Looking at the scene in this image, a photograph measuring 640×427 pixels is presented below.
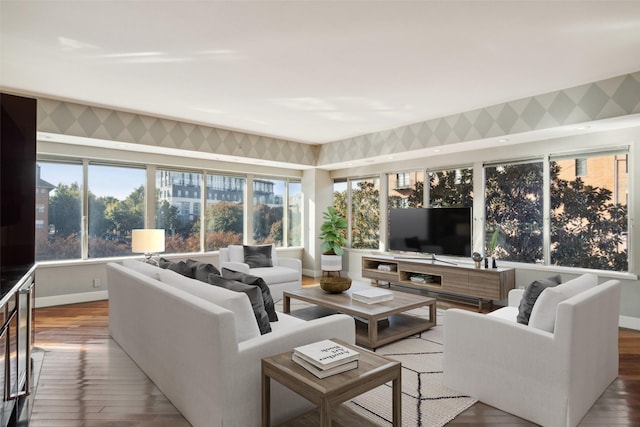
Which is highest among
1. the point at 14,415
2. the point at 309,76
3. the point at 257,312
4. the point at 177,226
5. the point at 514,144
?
the point at 309,76

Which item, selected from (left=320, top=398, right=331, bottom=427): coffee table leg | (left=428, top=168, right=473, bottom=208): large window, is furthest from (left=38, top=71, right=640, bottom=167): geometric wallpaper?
(left=320, top=398, right=331, bottom=427): coffee table leg

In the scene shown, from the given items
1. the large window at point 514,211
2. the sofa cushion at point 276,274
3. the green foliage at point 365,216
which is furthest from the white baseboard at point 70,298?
the large window at point 514,211

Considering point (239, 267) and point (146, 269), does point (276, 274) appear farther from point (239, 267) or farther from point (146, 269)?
point (146, 269)

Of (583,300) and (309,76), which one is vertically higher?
(309,76)

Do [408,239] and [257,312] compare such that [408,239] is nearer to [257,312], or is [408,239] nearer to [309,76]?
[309,76]

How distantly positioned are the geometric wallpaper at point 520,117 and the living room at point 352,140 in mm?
11

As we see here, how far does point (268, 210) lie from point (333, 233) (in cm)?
148

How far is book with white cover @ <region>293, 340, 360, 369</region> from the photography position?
1.73 m

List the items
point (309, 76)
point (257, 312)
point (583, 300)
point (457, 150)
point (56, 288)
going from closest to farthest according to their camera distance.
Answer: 1. point (583, 300)
2. point (257, 312)
3. point (309, 76)
4. point (56, 288)
5. point (457, 150)

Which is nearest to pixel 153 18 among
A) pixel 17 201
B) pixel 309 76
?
pixel 309 76

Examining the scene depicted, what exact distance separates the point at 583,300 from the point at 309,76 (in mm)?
2906

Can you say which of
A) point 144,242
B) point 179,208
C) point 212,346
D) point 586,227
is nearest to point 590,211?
→ point 586,227

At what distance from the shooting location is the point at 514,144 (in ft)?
16.4

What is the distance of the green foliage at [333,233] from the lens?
6.77 metres
